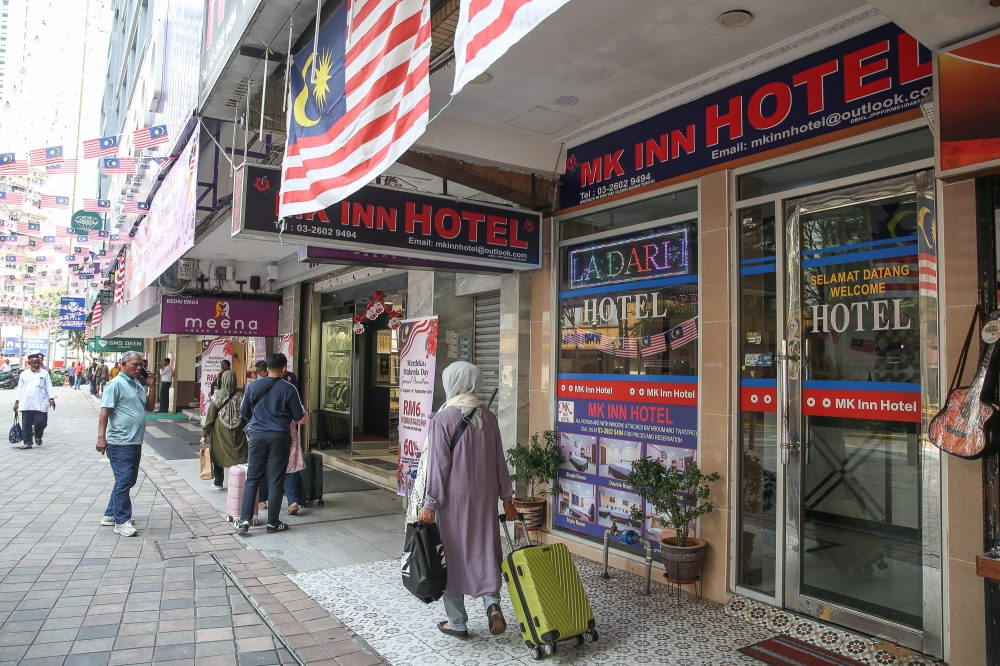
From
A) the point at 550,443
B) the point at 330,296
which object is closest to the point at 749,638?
the point at 550,443

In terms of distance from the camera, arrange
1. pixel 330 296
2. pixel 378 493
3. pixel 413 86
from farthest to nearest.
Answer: pixel 330 296
pixel 378 493
pixel 413 86

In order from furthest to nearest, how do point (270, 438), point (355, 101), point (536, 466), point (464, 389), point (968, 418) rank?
point (270, 438) → point (536, 466) → point (464, 389) → point (355, 101) → point (968, 418)

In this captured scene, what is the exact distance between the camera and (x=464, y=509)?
12.9ft

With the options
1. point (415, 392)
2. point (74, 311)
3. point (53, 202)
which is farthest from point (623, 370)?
point (74, 311)

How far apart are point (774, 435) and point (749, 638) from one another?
4.28ft

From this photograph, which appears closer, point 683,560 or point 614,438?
point 683,560

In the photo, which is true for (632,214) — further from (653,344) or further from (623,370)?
(623,370)

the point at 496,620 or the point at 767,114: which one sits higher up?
the point at 767,114

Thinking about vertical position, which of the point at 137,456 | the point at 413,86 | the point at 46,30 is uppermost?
the point at 46,30

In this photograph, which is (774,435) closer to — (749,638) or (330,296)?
(749,638)

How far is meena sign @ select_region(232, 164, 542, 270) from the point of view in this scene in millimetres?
4840

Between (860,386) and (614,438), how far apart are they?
2.15 meters

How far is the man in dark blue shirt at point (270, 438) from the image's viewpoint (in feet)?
21.7

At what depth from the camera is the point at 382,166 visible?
2920mm
